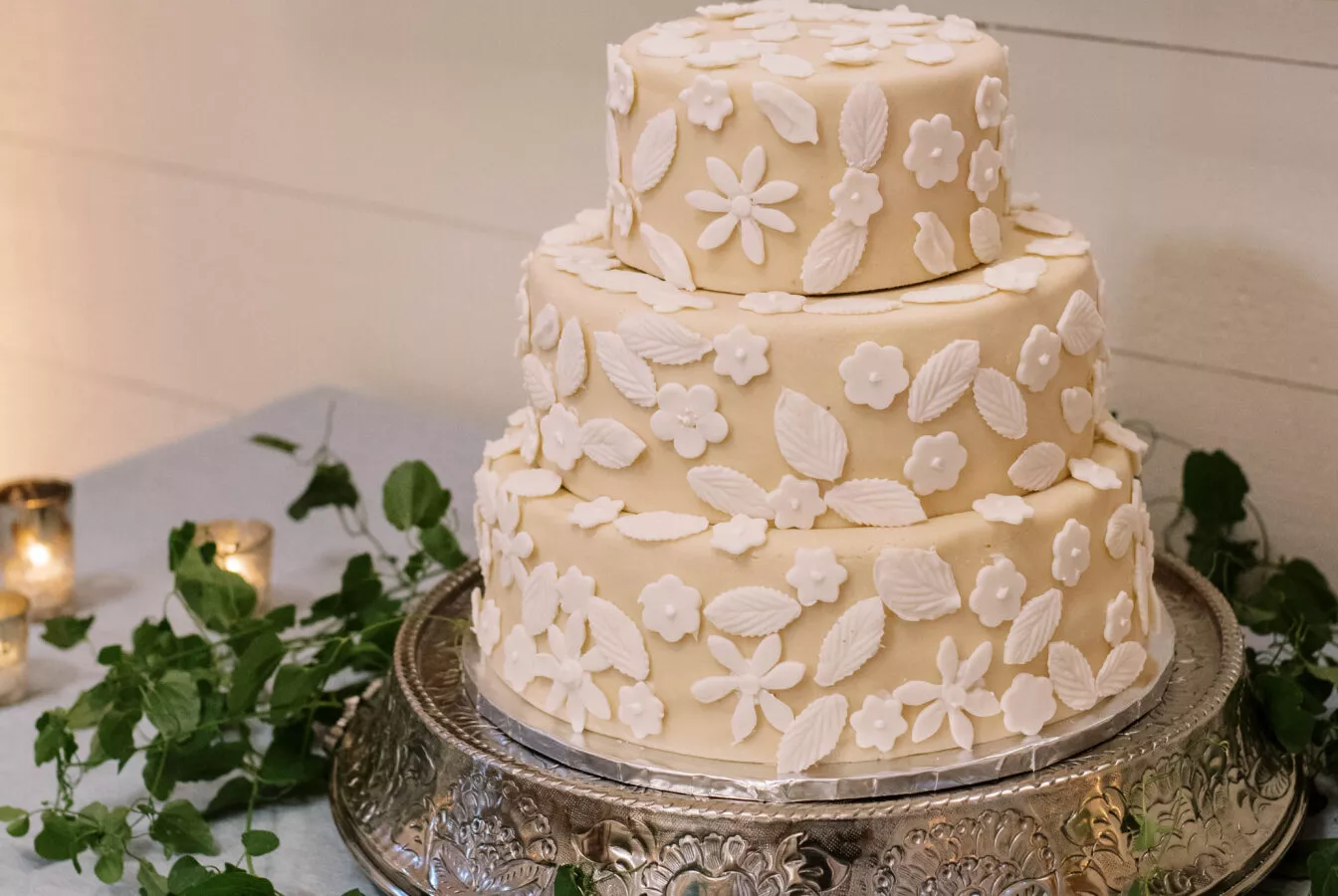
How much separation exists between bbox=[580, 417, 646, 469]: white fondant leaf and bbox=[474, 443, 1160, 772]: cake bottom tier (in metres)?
0.05

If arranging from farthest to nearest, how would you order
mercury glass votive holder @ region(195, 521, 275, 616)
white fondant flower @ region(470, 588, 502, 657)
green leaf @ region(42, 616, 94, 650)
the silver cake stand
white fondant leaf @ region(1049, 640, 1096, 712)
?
mercury glass votive holder @ region(195, 521, 275, 616) → green leaf @ region(42, 616, 94, 650) → white fondant flower @ region(470, 588, 502, 657) → white fondant leaf @ region(1049, 640, 1096, 712) → the silver cake stand

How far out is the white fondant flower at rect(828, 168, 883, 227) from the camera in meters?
1.19

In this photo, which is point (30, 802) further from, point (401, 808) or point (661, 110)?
point (661, 110)

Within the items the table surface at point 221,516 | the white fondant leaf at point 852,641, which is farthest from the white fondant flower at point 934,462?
the table surface at point 221,516

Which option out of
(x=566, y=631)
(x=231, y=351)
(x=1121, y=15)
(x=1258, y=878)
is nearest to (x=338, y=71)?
(x=231, y=351)

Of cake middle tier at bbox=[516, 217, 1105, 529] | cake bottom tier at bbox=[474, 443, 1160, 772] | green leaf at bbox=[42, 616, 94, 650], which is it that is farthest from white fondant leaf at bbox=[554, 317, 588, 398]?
green leaf at bbox=[42, 616, 94, 650]

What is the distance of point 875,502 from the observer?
3.88ft

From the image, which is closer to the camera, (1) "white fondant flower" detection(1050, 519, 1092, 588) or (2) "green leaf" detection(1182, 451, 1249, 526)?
(1) "white fondant flower" detection(1050, 519, 1092, 588)

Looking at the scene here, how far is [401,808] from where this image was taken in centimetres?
132

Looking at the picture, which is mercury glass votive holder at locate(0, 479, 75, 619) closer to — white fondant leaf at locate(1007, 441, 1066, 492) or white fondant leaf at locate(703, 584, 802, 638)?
white fondant leaf at locate(703, 584, 802, 638)

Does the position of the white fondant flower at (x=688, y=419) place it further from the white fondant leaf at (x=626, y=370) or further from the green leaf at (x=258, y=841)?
the green leaf at (x=258, y=841)

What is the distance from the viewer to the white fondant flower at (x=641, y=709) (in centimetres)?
121

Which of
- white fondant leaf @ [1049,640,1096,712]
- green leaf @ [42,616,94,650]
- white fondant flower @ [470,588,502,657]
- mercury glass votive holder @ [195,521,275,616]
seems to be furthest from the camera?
mercury glass votive holder @ [195,521,275,616]

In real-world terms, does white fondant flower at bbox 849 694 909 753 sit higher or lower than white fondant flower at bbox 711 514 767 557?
lower
